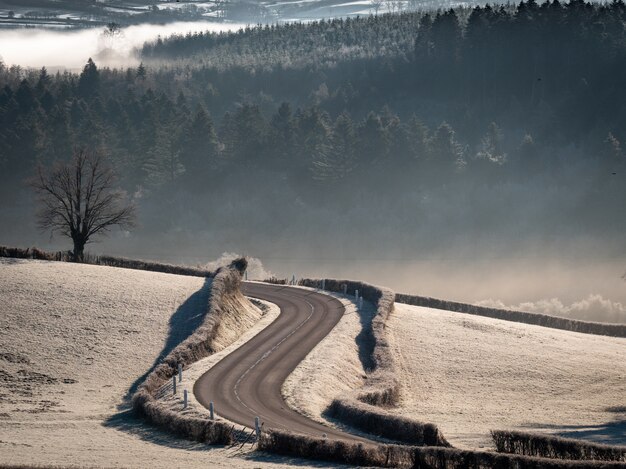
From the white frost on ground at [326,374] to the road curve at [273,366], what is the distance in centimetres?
55

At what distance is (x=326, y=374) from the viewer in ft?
181

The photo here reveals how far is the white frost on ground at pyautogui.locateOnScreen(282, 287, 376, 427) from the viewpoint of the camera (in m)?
49.6

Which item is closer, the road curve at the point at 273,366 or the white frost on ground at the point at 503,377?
the road curve at the point at 273,366

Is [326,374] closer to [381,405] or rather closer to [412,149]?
[381,405]

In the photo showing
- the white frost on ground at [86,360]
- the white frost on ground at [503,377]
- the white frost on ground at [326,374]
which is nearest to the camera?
the white frost on ground at [86,360]

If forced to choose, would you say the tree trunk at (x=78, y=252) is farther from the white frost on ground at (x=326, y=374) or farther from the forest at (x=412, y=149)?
the forest at (x=412, y=149)

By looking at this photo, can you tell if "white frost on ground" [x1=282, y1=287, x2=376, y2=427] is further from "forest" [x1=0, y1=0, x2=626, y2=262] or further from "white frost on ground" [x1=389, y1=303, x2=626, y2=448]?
"forest" [x1=0, y1=0, x2=626, y2=262]

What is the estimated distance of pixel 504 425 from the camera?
1880 inches

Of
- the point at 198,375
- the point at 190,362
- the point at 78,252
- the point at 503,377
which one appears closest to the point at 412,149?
the point at 78,252

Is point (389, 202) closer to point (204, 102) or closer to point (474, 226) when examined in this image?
point (474, 226)

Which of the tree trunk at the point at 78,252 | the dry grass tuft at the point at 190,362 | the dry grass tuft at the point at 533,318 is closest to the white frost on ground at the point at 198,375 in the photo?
the dry grass tuft at the point at 190,362

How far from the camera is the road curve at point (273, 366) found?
46.6 metres

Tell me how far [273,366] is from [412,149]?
97.3 m

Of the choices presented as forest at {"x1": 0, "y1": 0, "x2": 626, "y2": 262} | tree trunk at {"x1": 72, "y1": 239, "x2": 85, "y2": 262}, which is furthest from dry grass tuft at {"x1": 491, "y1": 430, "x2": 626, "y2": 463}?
forest at {"x1": 0, "y1": 0, "x2": 626, "y2": 262}
